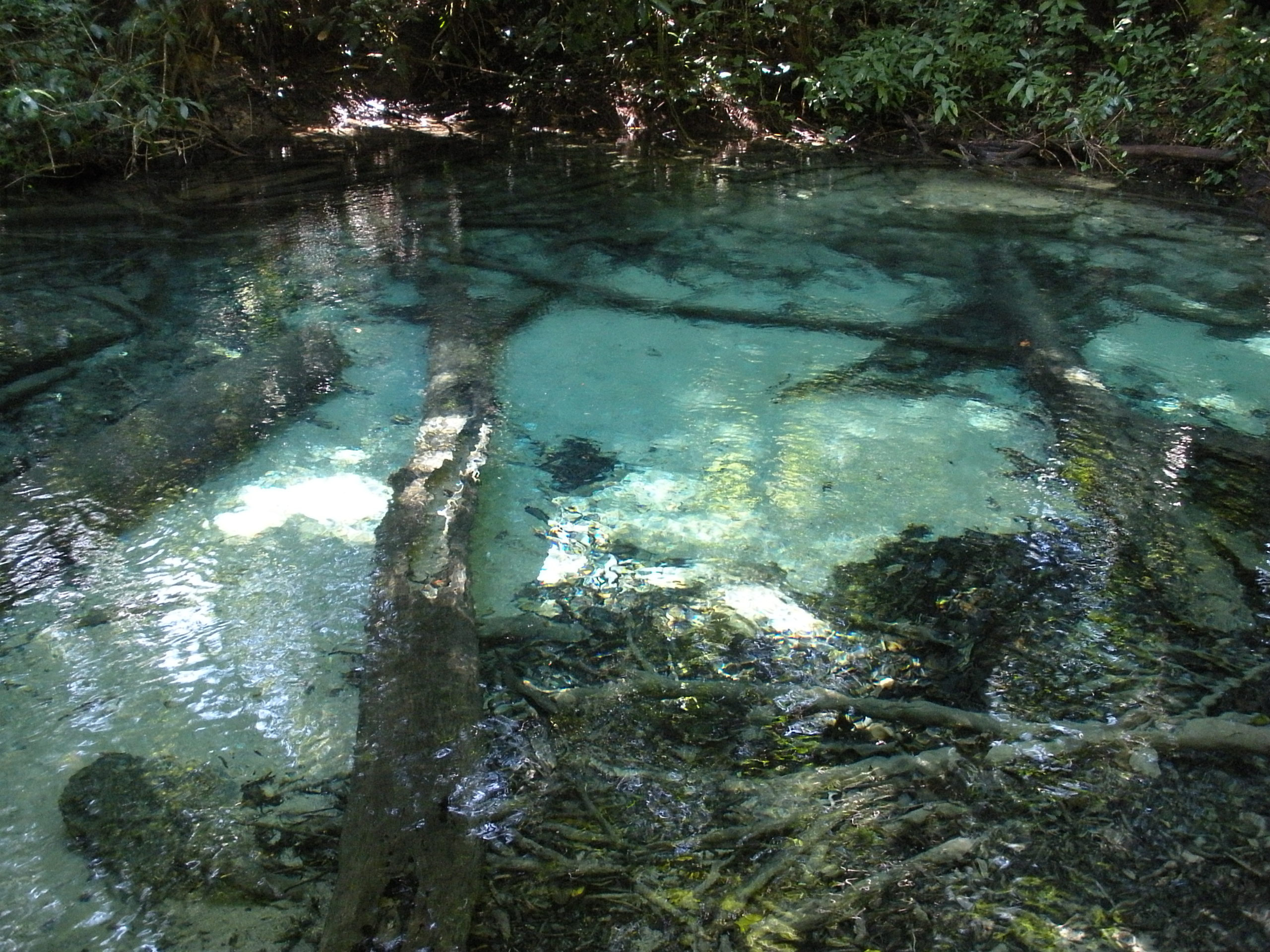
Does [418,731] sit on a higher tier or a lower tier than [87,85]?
lower

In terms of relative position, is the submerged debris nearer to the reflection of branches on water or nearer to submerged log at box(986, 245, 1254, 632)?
the reflection of branches on water

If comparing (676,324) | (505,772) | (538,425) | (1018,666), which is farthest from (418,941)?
(676,324)

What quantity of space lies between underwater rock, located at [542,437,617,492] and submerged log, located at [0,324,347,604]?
922mm

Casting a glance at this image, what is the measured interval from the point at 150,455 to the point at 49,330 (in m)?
1.28

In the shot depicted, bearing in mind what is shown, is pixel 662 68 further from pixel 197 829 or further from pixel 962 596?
pixel 197 829

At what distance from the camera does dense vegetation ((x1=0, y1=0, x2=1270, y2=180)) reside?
5816 millimetres

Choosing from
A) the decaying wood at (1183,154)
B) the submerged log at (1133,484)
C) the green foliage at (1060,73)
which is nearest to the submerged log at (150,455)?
the submerged log at (1133,484)

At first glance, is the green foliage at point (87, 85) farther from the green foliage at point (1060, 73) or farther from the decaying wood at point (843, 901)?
the decaying wood at point (843, 901)

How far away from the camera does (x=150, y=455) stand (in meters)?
2.89

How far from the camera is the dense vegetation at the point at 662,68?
229 inches

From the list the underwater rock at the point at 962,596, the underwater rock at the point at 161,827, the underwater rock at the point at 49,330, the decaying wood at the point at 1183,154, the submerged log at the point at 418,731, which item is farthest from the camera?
the decaying wood at the point at 1183,154

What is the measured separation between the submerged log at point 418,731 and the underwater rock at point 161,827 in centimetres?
20

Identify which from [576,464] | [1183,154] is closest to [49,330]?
[576,464]

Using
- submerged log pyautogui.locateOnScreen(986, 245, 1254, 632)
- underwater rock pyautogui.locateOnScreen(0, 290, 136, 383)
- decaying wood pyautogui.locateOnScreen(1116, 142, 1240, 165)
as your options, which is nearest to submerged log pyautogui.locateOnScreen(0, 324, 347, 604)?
underwater rock pyautogui.locateOnScreen(0, 290, 136, 383)
